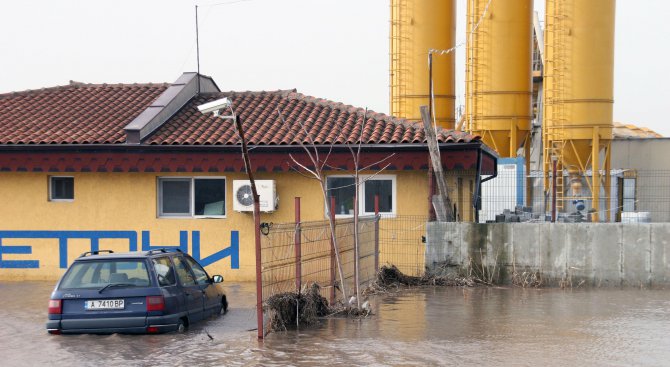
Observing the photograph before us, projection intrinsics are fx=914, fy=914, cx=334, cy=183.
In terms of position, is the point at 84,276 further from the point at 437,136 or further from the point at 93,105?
the point at 93,105

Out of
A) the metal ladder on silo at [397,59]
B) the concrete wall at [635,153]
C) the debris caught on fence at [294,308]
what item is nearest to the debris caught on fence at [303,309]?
the debris caught on fence at [294,308]

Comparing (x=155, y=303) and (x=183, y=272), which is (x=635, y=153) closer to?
(x=183, y=272)

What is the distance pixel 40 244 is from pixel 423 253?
8686 mm

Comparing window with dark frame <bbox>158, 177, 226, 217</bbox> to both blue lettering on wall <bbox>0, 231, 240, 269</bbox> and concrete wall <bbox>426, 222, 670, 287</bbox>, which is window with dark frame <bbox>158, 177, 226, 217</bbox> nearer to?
blue lettering on wall <bbox>0, 231, 240, 269</bbox>

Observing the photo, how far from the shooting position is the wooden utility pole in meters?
18.3

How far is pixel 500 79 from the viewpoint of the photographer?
33312mm

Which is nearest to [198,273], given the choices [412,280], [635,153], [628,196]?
[412,280]

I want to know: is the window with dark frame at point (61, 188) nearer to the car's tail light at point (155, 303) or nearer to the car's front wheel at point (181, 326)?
the car's front wheel at point (181, 326)

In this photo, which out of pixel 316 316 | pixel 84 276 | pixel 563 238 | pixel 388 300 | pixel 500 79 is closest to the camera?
pixel 84 276

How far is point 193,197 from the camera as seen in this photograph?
20.6 m

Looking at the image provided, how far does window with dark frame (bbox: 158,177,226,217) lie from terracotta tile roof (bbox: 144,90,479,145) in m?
0.98

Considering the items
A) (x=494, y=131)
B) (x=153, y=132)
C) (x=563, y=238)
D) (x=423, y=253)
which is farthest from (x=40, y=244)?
(x=494, y=131)

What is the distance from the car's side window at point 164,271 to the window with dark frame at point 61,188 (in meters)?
8.73

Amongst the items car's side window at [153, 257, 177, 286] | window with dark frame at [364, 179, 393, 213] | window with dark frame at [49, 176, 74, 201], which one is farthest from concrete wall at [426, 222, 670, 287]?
window with dark frame at [49, 176, 74, 201]
